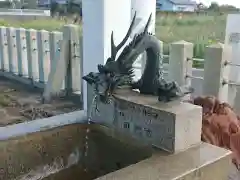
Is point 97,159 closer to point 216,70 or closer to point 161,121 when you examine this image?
point 161,121

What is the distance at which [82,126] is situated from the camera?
1756mm

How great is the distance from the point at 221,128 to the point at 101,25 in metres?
1.77

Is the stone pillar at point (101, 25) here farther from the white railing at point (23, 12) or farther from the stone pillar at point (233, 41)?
the white railing at point (23, 12)

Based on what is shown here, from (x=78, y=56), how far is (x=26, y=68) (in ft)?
5.93

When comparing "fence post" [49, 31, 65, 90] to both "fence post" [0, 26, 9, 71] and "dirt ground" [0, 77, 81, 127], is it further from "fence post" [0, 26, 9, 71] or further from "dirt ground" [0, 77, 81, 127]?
"fence post" [0, 26, 9, 71]

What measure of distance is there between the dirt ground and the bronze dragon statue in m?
2.86

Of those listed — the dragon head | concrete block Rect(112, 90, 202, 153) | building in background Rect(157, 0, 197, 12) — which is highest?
building in background Rect(157, 0, 197, 12)

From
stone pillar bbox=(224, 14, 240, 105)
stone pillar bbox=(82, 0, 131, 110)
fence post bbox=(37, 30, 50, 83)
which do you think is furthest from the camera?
fence post bbox=(37, 30, 50, 83)

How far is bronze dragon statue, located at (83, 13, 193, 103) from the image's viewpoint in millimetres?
1459

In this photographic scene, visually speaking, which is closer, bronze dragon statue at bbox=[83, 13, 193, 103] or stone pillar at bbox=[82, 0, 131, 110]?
bronze dragon statue at bbox=[83, 13, 193, 103]

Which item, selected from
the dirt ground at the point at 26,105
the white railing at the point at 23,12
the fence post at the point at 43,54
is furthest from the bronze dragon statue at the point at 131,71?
the white railing at the point at 23,12

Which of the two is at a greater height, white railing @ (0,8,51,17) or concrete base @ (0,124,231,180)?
white railing @ (0,8,51,17)

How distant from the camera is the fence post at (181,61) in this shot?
10.2 feet

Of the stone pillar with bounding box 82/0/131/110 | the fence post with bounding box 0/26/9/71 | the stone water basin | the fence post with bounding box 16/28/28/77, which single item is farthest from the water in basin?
the fence post with bounding box 0/26/9/71
